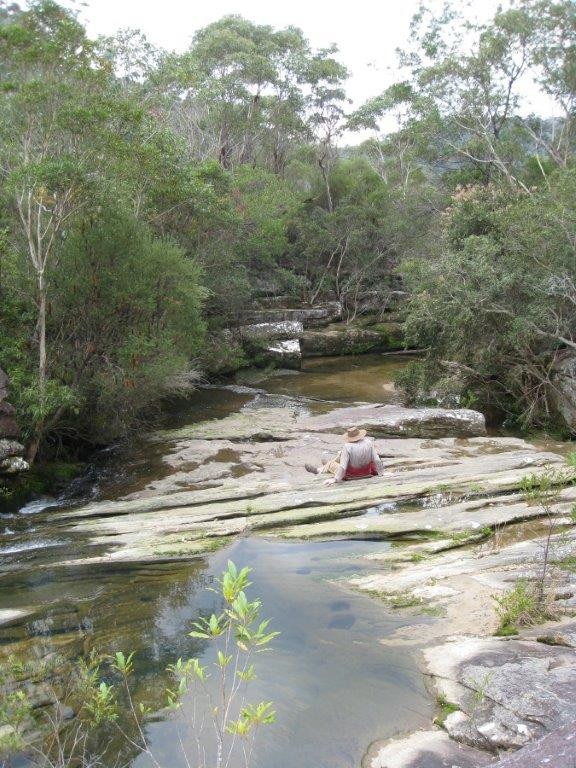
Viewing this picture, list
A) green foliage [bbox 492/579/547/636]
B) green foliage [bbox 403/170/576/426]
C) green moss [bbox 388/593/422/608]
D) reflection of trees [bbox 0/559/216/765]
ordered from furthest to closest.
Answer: green foliage [bbox 403/170/576/426] < green moss [bbox 388/593/422/608] < green foliage [bbox 492/579/547/636] < reflection of trees [bbox 0/559/216/765]

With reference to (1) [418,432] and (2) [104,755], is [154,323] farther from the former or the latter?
(2) [104,755]

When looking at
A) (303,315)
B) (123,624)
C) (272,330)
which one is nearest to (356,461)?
(123,624)

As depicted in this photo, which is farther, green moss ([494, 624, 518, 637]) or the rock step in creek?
the rock step in creek

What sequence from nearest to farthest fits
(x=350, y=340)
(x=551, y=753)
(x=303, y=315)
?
1. (x=551, y=753)
2. (x=350, y=340)
3. (x=303, y=315)

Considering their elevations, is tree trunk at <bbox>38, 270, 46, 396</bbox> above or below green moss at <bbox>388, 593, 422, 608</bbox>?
above

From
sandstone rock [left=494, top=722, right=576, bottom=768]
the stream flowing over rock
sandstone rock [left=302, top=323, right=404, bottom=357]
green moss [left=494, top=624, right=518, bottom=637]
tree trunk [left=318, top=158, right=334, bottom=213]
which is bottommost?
the stream flowing over rock

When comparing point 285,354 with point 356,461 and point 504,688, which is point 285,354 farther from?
point 504,688

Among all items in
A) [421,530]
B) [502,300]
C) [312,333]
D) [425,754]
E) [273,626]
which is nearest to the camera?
[425,754]

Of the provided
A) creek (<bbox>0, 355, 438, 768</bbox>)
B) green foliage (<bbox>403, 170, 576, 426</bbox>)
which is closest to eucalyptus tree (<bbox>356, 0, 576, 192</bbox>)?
green foliage (<bbox>403, 170, 576, 426</bbox>)

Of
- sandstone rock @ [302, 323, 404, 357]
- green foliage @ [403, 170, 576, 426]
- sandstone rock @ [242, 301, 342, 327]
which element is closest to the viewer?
green foliage @ [403, 170, 576, 426]

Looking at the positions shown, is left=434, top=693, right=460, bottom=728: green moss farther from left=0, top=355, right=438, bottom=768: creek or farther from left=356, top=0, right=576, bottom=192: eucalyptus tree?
left=356, top=0, right=576, bottom=192: eucalyptus tree

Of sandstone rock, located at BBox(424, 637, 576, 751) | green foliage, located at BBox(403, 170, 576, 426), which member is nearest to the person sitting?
sandstone rock, located at BBox(424, 637, 576, 751)

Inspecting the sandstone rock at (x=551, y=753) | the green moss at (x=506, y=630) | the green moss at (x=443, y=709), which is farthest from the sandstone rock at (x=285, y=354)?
the sandstone rock at (x=551, y=753)

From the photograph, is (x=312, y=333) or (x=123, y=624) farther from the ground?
(x=312, y=333)
